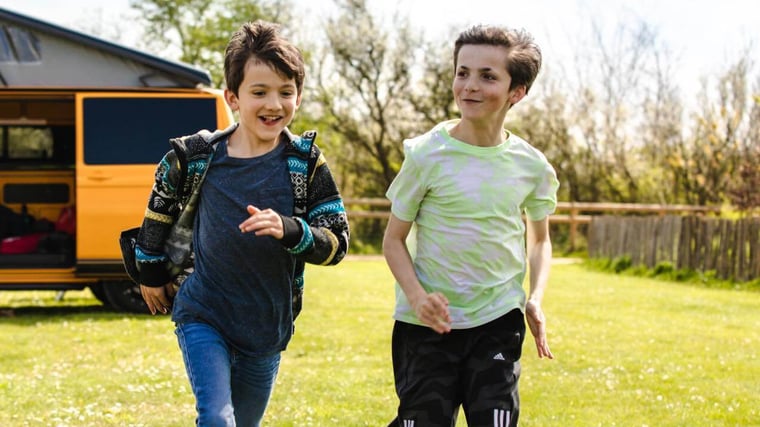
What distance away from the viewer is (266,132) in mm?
3662

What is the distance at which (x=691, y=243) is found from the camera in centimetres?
1861

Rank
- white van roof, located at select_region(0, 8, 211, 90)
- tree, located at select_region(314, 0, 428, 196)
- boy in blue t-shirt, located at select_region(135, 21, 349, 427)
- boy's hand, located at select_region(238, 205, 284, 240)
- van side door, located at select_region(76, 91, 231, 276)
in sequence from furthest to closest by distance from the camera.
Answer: tree, located at select_region(314, 0, 428, 196), white van roof, located at select_region(0, 8, 211, 90), van side door, located at select_region(76, 91, 231, 276), boy in blue t-shirt, located at select_region(135, 21, 349, 427), boy's hand, located at select_region(238, 205, 284, 240)

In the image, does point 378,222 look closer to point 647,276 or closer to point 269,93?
point 647,276

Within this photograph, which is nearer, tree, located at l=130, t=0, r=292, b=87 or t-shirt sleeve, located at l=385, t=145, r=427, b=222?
t-shirt sleeve, located at l=385, t=145, r=427, b=222

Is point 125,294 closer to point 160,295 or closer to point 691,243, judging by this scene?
point 160,295

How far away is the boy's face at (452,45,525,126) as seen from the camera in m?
3.73

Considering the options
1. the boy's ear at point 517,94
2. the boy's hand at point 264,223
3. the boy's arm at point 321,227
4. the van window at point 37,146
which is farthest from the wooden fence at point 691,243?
the boy's hand at point 264,223

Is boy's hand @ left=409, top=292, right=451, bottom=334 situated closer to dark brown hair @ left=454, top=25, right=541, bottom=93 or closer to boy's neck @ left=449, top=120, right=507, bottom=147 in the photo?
boy's neck @ left=449, top=120, right=507, bottom=147

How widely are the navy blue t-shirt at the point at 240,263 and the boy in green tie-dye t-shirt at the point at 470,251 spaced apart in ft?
1.28

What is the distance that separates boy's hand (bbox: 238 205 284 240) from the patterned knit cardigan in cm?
35

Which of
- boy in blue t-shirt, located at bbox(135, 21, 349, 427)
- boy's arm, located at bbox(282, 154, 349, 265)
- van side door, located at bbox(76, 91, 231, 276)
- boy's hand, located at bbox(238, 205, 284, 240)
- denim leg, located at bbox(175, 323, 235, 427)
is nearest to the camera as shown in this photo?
boy's hand, located at bbox(238, 205, 284, 240)

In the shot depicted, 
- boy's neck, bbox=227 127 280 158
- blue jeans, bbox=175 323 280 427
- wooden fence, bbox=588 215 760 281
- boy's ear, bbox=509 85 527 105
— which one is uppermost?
boy's ear, bbox=509 85 527 105

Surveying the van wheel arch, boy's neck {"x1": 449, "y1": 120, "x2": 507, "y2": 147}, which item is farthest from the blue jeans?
the van wheel arch

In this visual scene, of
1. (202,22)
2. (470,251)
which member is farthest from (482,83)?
(202,22)
